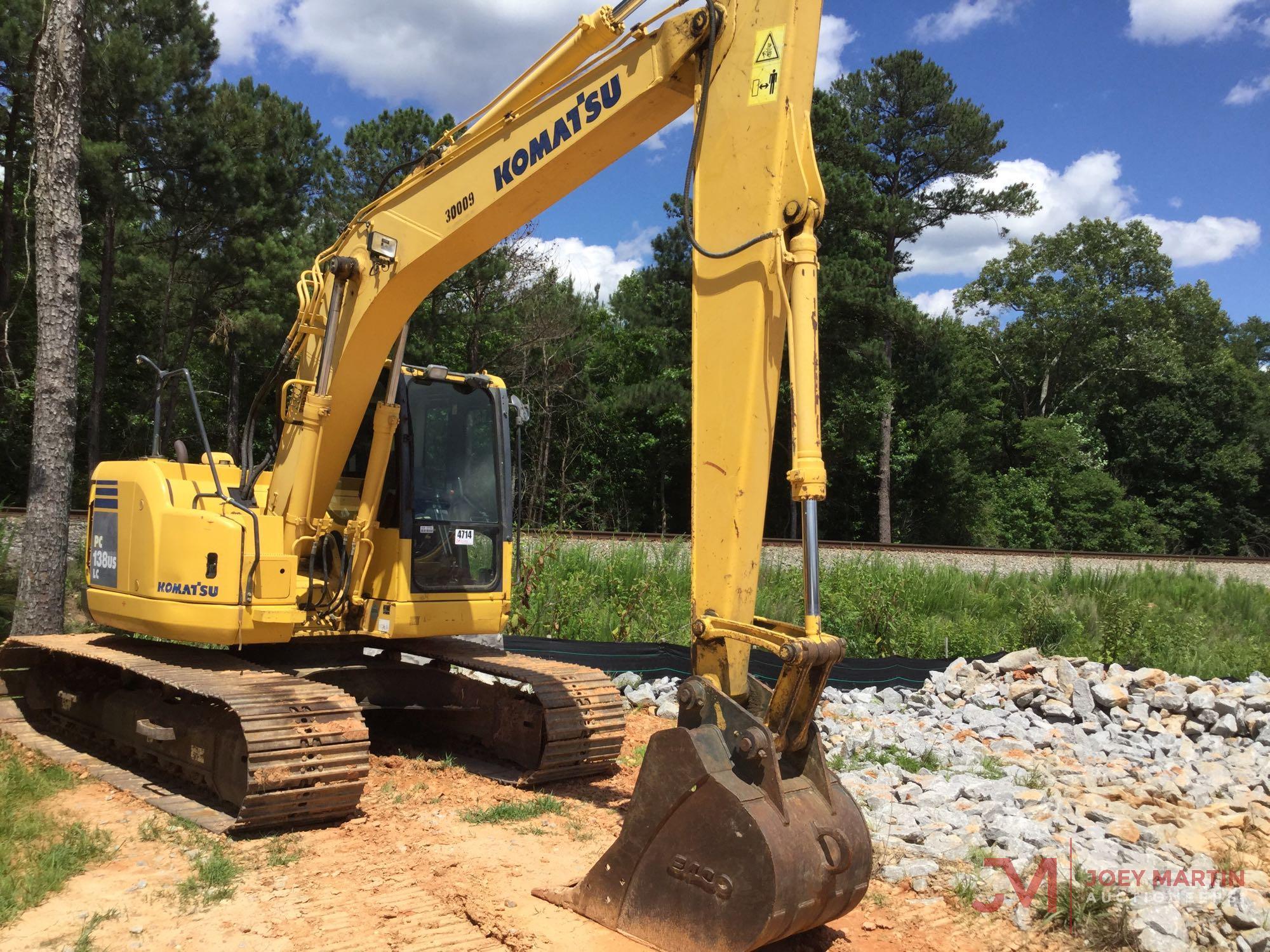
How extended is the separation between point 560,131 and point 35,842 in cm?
438

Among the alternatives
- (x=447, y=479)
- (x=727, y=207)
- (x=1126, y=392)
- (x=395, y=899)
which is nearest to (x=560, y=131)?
(x=727, y=207)

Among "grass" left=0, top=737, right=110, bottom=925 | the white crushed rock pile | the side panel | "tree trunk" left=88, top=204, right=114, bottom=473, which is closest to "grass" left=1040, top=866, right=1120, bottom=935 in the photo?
the white crushed rock pile

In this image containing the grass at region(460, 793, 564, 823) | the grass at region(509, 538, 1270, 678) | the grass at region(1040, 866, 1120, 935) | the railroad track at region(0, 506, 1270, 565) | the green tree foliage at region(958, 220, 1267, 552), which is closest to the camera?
the grass at region(1040, 866, 1120, 935)

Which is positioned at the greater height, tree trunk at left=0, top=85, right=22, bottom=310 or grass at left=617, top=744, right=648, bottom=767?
tree trunk at left=0, top=85, right=22, bottom=310

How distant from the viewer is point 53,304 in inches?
342

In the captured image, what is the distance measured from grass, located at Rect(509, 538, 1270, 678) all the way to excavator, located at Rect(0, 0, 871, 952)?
3.97 metres

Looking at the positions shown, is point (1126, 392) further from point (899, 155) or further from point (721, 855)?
point (721, 855)

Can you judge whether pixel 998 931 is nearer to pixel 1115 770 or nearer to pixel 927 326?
pixel 1115 770

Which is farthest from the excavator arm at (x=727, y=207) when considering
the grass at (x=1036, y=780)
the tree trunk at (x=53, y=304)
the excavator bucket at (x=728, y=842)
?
the tree trunk at (x=53, y=304)

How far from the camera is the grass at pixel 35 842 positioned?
4.45m

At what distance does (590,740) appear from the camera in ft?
21.2

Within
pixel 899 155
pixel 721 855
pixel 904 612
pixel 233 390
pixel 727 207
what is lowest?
pixel 721 855

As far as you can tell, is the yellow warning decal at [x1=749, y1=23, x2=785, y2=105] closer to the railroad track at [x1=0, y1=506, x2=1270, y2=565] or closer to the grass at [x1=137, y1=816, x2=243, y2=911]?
the grass at [x1=137, y1=816, x2=243, y2=911]

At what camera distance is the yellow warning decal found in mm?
4129
